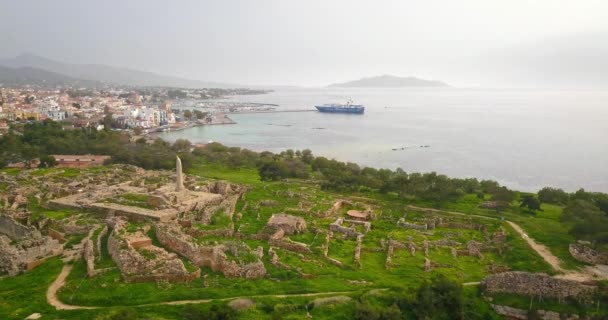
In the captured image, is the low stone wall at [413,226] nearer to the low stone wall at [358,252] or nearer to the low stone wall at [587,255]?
the low stone wall at [358,252]

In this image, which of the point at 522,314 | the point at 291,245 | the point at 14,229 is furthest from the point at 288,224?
the point at 14,229

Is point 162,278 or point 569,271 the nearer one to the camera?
point 162,278

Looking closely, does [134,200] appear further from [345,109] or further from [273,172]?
[345,109]

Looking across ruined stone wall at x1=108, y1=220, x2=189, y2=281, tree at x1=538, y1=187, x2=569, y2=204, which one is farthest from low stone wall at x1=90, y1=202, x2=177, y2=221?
tree at x1=538, y1=187, x2=569, y2=204

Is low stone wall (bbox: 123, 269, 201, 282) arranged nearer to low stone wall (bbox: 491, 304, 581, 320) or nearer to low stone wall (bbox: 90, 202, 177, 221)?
low stone wall (bbox: 90, 202, 177, 221)

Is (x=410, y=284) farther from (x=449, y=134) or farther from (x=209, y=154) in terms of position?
(x=449, y=134)

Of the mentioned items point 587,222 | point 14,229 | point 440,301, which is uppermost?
point 587,222
